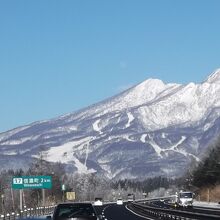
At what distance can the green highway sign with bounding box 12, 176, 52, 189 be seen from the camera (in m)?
88.7

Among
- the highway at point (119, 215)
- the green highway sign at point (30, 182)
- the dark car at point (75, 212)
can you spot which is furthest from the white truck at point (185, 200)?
the dark car at point (75, 212)

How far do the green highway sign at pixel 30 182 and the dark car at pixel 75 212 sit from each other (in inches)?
2134

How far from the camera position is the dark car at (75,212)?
3434cm

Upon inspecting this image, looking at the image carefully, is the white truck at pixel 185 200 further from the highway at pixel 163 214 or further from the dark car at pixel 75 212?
the dark car at pixel 75 212

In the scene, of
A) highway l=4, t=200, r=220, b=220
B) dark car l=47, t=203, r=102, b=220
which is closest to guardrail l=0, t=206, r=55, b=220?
highway l=4, t=200, r=220, b=220

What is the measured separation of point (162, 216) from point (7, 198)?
4031 inches

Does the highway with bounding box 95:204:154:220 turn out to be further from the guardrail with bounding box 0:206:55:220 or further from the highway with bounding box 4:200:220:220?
the guardrail with bounding box 0:206:55:220

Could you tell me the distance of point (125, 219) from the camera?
217 ft

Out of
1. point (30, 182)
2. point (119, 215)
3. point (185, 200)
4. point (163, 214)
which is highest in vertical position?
point (30, 182)

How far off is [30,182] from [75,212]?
57.6m

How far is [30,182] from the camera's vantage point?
3605 inches

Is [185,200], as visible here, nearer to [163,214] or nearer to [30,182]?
[30,182]

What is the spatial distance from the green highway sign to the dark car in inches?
2134

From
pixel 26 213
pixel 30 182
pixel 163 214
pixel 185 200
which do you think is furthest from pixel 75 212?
pixel 185 200
